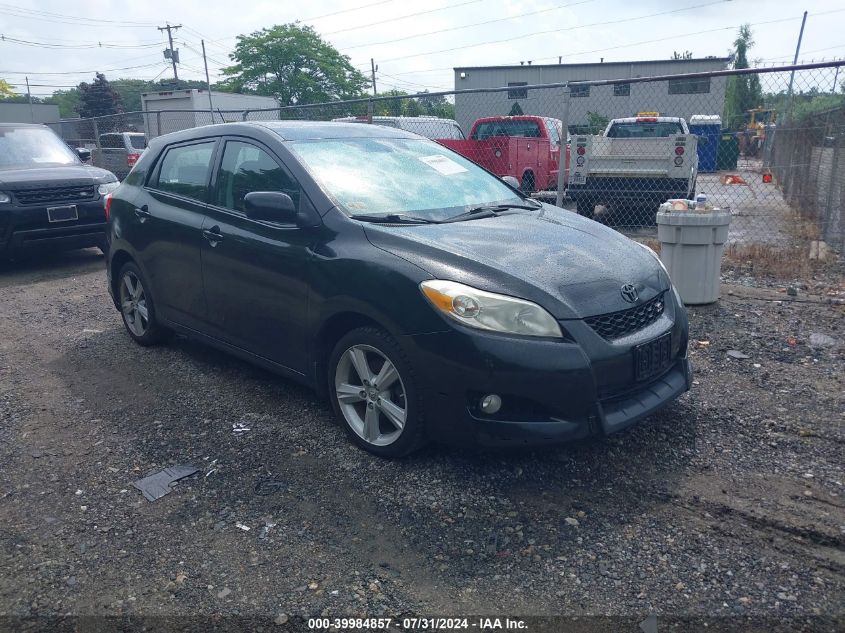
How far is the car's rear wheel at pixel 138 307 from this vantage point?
18.0 ft

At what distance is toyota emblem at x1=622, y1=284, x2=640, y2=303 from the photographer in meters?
3.49

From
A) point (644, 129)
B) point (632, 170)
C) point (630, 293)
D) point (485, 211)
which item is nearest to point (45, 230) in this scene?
point (485, 211)

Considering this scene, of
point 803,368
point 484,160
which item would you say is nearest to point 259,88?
point 484,160

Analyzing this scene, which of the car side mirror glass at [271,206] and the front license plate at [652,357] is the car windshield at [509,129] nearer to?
the car side mirror glass at [271,206]

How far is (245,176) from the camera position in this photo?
14.6 feet

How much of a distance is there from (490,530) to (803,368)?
3127 mm

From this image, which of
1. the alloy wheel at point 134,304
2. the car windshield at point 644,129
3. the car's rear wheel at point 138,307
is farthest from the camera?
the car windshield at point 644,129

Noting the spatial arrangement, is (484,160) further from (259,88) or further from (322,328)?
(259,88)

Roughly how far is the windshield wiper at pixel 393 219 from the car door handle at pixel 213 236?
1110 mm

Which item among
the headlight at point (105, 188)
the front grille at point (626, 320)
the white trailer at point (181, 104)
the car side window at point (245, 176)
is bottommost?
the front grille at point (626, 320)

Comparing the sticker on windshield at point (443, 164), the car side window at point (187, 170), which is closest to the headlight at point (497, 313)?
the sticker on windshield at point (443, 164)

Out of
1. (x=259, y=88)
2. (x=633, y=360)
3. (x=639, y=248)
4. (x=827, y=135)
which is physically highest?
(x=259, y=88)

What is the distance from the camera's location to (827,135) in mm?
9516

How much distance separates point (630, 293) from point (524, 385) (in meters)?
0.82
